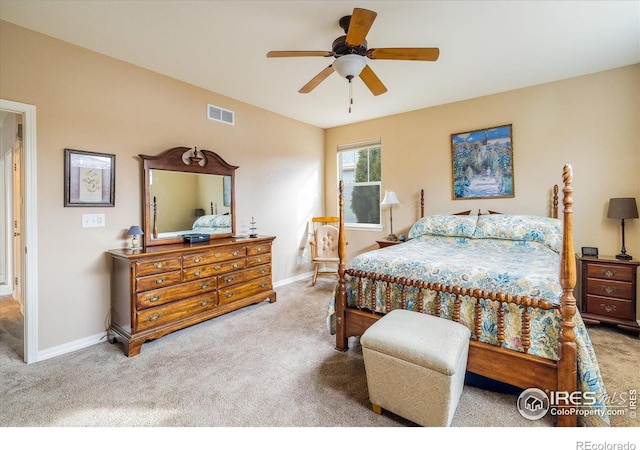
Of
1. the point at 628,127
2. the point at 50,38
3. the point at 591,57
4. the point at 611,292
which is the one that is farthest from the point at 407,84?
the point at 50,38

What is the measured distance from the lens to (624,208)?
2.90 m

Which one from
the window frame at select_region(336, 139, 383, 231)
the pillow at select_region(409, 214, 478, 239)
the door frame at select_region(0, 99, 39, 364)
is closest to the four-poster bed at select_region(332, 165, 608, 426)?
the pillow at select_region(409, 214, 478, 239)

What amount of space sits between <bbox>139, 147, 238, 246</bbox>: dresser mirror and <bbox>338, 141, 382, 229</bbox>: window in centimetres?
231

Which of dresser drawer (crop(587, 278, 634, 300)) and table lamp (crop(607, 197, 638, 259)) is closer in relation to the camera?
dresser drawer (crop(587, 278, 634, 300))

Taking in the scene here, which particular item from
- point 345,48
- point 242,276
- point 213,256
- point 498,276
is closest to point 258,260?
point 242,276

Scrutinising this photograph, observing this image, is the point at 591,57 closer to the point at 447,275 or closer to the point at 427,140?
the point at 427,140

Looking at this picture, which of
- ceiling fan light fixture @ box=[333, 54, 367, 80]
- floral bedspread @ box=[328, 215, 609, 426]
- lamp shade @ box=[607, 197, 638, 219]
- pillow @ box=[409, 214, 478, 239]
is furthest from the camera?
pillow @ box=[409, 214, 478, 239]

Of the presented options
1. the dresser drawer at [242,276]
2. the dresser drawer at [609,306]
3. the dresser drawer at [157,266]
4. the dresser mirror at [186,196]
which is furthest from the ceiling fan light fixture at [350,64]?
the dresser drawer at [609,306]

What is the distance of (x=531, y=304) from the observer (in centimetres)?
165

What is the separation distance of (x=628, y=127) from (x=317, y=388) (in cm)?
407

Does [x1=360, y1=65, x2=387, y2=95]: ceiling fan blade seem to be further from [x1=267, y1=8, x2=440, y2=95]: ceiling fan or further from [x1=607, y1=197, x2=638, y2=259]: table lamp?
[x1=607, y1=197, x2=638, y2=259]: table lamp

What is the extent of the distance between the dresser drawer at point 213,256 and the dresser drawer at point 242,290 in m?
0.35

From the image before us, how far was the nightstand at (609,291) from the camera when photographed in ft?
9.00

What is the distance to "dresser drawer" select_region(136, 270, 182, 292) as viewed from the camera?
2533mm
